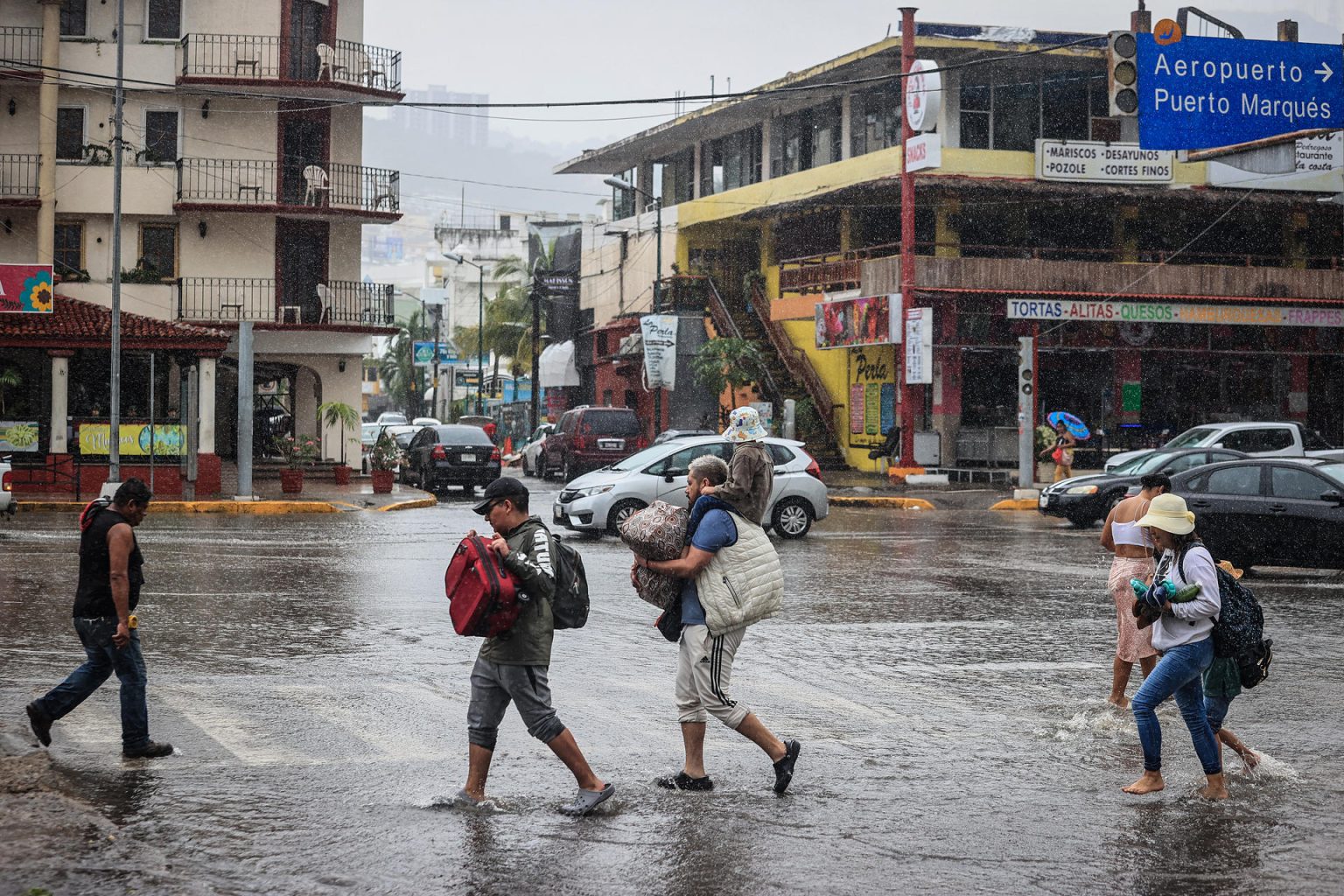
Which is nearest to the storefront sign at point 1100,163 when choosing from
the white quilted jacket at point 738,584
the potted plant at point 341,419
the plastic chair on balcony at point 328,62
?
Answer: the plastic chair on balcony at point 328,62

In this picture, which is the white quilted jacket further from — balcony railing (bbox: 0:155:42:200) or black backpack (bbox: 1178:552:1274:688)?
balcony railing (bbox: 0:155:42:200)

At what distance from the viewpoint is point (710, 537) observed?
742cm

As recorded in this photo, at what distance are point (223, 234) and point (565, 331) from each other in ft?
89.8

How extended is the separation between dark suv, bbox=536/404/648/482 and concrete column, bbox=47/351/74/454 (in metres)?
12.4

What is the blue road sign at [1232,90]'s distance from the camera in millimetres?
19828

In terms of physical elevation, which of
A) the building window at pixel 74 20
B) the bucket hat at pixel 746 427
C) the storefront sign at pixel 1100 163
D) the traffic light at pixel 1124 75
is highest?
the building window at pixel 74 20

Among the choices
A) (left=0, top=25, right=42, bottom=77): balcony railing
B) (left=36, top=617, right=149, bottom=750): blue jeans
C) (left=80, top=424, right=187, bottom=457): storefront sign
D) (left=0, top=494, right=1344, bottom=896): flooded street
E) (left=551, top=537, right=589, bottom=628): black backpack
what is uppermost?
(left=0, top=25, right=42, bottom=77): balcony railing

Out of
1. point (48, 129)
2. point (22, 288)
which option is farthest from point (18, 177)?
point (22, 288)

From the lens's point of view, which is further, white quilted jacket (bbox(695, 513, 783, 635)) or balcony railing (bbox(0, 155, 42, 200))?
balcony railing (bbox(0, 155, 42, 200))

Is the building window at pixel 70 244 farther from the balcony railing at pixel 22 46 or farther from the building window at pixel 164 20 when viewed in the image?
the building window at pixel 164 20

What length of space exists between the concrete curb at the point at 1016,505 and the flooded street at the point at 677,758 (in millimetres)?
15374

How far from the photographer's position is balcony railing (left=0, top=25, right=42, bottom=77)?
1501 inches

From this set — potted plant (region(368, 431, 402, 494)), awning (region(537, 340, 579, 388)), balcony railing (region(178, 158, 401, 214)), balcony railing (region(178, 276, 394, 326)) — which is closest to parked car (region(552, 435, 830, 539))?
potted plant (region(368, 431, 402, 494))

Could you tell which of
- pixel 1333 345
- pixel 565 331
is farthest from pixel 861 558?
pixel 565 331
